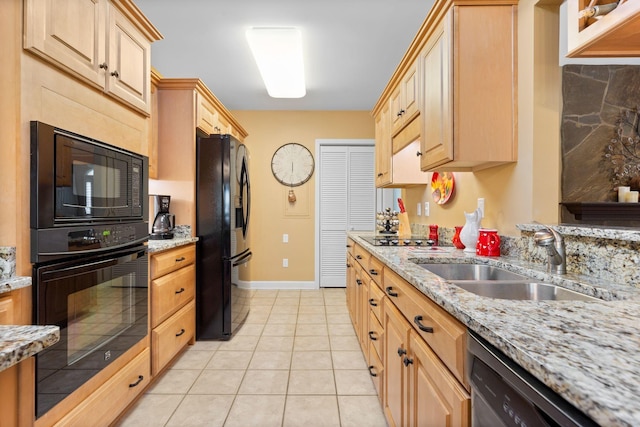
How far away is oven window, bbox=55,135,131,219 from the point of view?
127 centimetres

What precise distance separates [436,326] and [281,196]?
150 inches

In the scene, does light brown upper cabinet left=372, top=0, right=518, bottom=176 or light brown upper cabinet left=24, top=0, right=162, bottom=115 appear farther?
light brown upper cabinet left=372, top=0, right=518, bottom=176

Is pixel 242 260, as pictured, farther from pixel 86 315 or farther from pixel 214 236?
pixel 86 315

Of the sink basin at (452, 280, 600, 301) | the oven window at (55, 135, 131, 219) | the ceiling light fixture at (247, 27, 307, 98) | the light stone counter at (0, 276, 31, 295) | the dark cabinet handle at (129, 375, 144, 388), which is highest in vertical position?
the ceiling light fixture at (247, 27, 307, 98)

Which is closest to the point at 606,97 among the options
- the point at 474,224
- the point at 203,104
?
the point at 474,224

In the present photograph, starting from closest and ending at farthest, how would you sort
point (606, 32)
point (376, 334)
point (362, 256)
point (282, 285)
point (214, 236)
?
point (606, 32)
point (376, 334)
point (362, 256)
point (214, 236)
point (282, 285)

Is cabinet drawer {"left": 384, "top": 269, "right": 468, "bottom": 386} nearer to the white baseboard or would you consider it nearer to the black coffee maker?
the black coffee maker

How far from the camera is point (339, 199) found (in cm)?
469

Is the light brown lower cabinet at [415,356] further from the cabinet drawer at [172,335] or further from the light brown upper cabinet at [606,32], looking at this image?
the cabinet drawer at [172,335]

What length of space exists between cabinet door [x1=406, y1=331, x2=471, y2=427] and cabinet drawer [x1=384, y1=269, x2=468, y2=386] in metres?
0.03

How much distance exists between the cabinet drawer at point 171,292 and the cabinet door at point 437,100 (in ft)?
6.05

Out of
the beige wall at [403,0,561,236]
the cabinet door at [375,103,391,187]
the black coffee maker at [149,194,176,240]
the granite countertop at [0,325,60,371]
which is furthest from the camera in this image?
the cabinet door at [375,103,391,187]

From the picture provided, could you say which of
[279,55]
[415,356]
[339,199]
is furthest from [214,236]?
[339,199]

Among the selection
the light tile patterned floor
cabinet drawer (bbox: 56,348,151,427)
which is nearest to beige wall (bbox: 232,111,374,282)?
the light tile patterned floor
